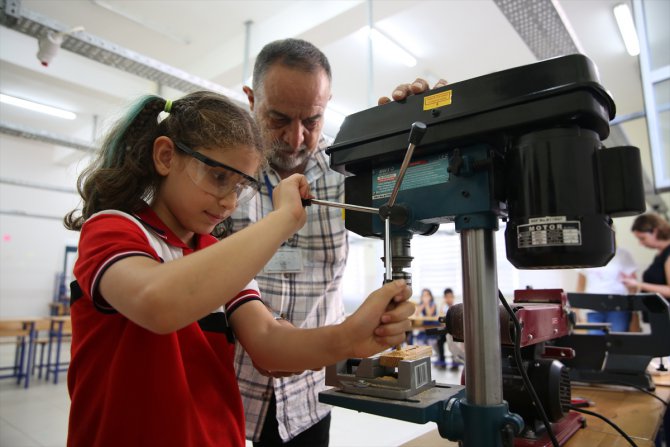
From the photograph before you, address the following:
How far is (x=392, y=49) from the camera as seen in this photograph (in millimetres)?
4965

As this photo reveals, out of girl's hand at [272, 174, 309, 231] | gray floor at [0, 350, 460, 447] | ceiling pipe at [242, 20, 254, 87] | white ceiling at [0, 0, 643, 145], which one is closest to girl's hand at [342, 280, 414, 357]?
girl's hand at [272, 174, 309, 231]

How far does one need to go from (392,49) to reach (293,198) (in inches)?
187

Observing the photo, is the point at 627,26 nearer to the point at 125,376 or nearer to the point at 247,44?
the point at 247,44

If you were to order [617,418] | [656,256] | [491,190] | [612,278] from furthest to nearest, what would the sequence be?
[612,278] < [656,256] < [617,418] < [491,190]

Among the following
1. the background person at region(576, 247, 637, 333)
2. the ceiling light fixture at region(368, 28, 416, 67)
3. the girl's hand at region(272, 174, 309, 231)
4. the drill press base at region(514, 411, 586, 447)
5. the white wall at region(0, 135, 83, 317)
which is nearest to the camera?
the girl's hand at region(272, 174, 309, 231)

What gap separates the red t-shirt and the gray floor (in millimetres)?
2306

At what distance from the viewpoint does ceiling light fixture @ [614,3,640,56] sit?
414cm

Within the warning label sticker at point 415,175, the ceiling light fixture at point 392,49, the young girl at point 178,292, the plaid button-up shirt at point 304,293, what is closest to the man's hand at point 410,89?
the warning label sticker at point 415,175

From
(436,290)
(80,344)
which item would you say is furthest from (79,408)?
(436,290)

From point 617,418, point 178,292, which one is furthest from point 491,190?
point 617,418

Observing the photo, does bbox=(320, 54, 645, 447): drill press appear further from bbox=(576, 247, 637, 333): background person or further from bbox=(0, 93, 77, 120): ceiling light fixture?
bbox=(0, 93, 77, 120): ceiling light fixture

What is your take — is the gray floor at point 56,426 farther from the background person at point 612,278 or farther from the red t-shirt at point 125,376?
the red t-shirt at point 125,376

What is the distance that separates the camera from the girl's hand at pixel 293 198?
680mm

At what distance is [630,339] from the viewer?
1.59 meters
